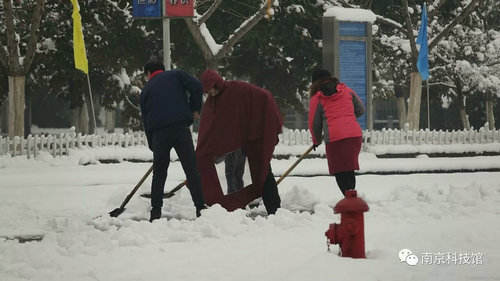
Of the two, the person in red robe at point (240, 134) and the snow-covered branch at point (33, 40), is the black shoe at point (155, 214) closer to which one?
the person in red robe at point (240, 134)

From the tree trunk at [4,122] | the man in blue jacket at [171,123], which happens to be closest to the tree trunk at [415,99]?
the man in blue jacket at [171,123]

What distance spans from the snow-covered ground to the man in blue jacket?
496 mm

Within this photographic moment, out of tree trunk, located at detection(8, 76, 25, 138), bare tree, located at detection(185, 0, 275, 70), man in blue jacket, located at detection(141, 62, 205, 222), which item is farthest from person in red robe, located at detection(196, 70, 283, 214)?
bare tree, located at detection(185, 0, 275, 70)

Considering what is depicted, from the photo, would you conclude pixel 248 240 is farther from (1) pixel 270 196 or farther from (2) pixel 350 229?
(1) pixel 270 196

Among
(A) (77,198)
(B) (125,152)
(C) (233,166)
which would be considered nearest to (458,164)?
(B) (125,152)

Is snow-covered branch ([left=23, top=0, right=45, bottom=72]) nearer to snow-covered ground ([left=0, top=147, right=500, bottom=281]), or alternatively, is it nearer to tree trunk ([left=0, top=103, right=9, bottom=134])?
snow-covered ground ([left=0, top=147, right=500, bottom=281])

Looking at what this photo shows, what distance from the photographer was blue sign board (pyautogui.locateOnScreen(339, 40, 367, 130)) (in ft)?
74.6

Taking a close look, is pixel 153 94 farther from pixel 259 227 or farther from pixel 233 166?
pixel 259 227

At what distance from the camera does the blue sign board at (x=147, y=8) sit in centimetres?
1880

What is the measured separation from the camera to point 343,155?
10984 mm

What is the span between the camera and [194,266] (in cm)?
700

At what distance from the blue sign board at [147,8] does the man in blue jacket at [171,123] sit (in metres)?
8.59

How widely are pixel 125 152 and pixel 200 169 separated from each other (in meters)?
12.3

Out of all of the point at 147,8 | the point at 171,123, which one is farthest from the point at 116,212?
the point at 147,8
